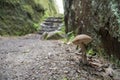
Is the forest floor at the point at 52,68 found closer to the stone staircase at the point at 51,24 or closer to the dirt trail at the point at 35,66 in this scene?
the dirt trail at the point at 35,66

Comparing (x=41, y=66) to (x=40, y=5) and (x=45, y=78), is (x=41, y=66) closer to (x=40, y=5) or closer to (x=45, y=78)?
(x=45, y=78)

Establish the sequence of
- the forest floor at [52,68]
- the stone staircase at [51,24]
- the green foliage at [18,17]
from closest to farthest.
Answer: the forest floor at [52,68]
the green foliage at [18,17]
the stone staircase at [51,24]

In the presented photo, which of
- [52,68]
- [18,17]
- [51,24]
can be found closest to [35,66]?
[52,68]

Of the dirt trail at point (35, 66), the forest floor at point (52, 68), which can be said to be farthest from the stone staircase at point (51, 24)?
the forest floor at point (52, 68)

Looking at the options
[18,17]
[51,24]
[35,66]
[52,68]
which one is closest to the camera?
[52,68]

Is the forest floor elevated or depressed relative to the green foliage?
depressed

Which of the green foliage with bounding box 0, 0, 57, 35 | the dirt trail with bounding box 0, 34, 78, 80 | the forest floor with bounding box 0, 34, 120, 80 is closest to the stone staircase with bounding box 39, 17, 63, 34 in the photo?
the green foliage with bounding box 0, 0, 57, 35

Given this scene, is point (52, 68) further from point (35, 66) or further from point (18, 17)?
point (18, 17)

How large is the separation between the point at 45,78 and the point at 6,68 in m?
0.97

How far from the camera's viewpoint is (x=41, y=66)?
13.6ft

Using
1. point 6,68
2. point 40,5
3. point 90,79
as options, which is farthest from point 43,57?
point 40,5

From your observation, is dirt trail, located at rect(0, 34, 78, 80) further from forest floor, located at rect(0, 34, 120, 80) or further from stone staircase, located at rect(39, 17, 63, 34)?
stone staircase, located at rect(39, 17, 63, 34)

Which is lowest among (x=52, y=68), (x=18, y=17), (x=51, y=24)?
(x=52, y=68)

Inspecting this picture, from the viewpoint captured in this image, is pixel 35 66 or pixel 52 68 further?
pixel 35 66
